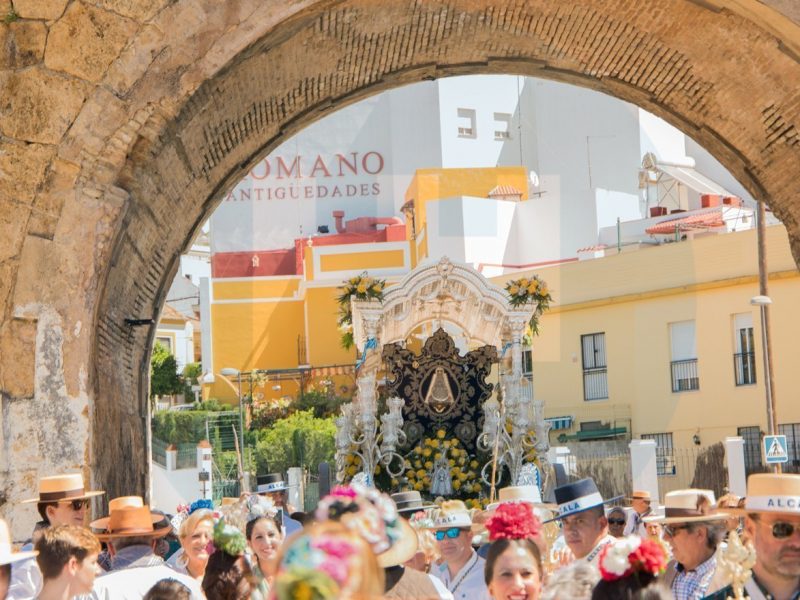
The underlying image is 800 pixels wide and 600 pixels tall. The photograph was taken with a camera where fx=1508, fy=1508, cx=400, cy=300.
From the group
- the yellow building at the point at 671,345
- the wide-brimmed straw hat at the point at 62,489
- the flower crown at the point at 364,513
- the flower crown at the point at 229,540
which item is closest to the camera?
the flower crown at the point at 364,513

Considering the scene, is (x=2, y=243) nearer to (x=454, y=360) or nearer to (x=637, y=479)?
(x=454, y=360)

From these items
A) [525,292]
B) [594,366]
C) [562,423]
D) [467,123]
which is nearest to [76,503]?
[525,292]

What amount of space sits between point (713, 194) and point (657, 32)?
89.0 feet

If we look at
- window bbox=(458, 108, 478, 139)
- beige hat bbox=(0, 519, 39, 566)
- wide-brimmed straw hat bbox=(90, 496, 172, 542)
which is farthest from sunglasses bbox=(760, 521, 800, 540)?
window bbox=(458, 108, 478, 139)

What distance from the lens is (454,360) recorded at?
21094mm

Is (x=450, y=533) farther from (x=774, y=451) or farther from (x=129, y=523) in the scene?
(x=774, y=451)

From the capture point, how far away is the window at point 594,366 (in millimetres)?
31984

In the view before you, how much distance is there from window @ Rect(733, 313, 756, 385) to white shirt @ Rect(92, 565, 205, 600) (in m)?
24.6

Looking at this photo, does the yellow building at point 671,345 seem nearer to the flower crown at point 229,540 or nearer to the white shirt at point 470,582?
the white shirt at point 470,582

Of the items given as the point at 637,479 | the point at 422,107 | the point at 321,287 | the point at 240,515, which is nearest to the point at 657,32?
the point at 240,515

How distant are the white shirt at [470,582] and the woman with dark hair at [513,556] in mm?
1180

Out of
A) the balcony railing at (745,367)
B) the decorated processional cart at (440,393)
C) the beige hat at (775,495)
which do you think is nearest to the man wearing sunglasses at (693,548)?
the beige hat at (775,495)

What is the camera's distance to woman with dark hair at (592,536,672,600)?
13.4ft

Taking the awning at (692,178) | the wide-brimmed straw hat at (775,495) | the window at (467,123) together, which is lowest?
the wide-brimmed straw hat at (775,495)
